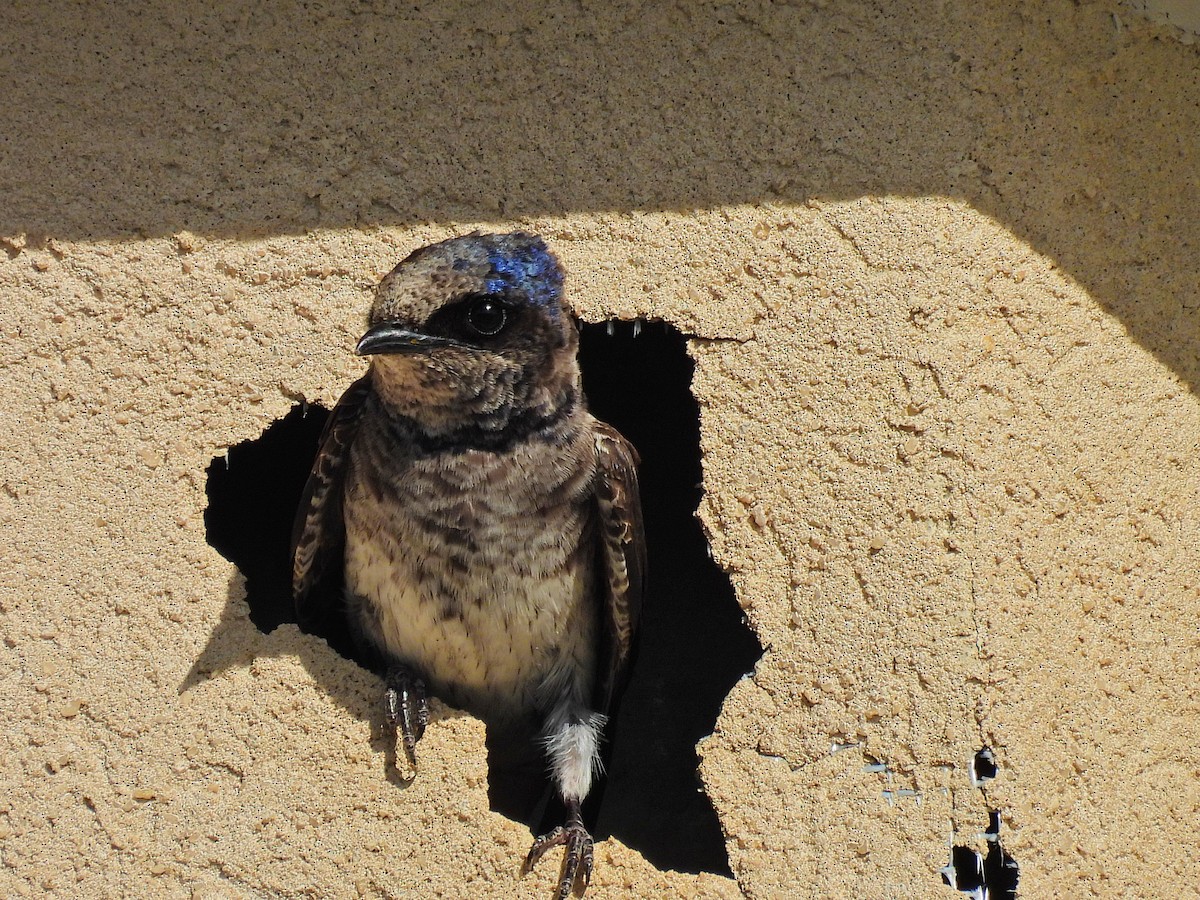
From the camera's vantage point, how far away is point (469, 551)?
2748 millimetres

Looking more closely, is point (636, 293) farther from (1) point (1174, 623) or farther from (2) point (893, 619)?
(1) point (1174, 623)

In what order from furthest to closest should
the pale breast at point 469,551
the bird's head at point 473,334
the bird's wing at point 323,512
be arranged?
the bird's wing at point 323,512, the pale breast at point 469,551, the bird's head at point 473,334

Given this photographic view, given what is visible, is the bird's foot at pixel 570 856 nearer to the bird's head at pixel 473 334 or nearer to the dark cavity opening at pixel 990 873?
the dark cavity opening at pixel 990 873

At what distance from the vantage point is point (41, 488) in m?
2.62

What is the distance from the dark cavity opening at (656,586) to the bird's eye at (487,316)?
2.39 feet

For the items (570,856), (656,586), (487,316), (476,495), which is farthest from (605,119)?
(656,586)

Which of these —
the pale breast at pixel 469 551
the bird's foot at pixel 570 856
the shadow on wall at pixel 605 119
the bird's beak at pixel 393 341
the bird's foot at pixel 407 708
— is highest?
the shadow on wall at pixel 605 119

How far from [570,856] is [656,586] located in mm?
1537

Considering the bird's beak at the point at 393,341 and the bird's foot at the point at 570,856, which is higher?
the bird's beak at the point at 393,341

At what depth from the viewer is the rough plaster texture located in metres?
→ 2.51

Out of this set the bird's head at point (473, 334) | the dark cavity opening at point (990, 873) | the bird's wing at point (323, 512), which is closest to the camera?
the dark cavity opening at point (990, 873)

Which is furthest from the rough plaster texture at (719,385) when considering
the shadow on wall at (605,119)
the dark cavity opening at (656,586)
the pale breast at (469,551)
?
the dark cavity opening at (656,586)

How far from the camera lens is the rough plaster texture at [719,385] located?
98.7 inches

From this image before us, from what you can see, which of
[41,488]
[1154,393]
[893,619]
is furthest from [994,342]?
[41,488]
